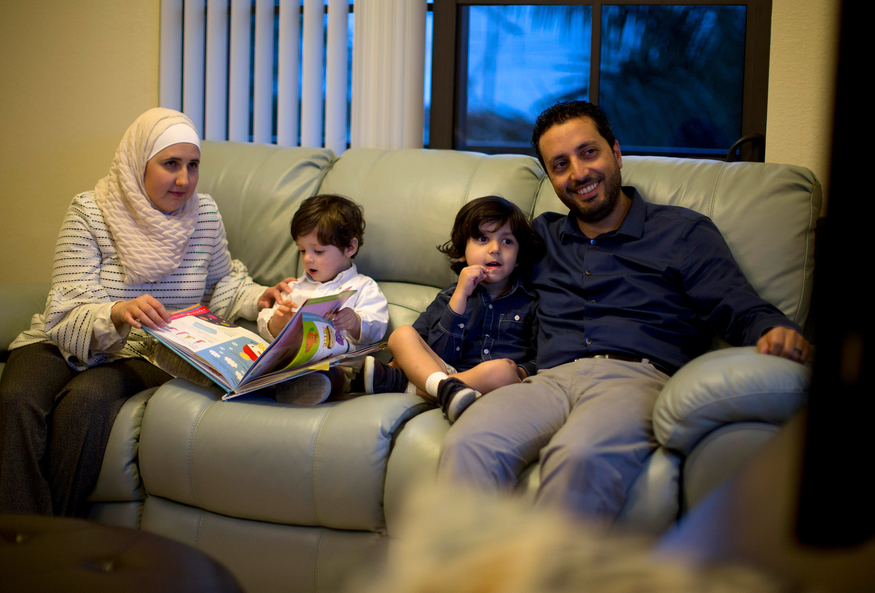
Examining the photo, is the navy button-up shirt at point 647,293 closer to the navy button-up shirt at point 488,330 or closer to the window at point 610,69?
the navy button-up shirt at point 488,330

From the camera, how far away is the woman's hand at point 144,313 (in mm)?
1473

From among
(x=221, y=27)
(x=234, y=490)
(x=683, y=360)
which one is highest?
(x=221, y=27)

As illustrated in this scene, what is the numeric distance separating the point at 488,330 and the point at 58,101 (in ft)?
7.79

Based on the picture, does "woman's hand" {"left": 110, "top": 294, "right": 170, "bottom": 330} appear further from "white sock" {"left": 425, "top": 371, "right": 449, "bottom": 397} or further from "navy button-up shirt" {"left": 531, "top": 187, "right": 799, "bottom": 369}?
"navy button-up shirt" {"left": 531, "top": 187, "right": 799, "bottom": 369}

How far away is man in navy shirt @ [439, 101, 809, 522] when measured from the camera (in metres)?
1.11

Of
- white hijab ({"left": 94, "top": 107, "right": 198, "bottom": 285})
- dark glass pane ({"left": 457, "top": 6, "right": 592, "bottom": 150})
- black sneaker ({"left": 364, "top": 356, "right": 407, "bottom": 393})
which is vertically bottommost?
black sneaker ({"left": 364, "top": 356, "right": 407, "bottom": 393})

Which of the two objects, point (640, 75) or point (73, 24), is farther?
point (640, 75)

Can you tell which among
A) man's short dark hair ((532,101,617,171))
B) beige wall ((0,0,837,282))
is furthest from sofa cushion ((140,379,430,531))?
beige wall ((0,0,837,282))

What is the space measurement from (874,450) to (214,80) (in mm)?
2939

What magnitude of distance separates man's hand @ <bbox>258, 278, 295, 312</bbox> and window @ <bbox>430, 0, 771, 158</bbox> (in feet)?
3.52

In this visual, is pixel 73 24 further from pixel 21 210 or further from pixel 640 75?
pixel 640 75

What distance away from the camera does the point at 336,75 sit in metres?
2.63

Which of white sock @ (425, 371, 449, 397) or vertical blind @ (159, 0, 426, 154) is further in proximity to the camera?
vertical blind @ (159, 0, 426, 154)

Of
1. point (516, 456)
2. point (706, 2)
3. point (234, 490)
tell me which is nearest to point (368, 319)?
point (234, 490)
